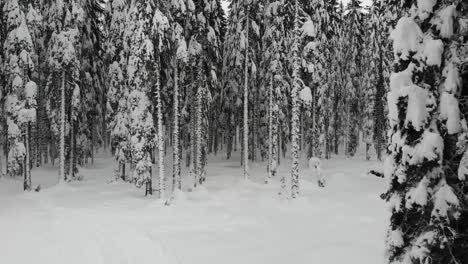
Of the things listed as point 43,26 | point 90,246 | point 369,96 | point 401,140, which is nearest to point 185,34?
point 43,26

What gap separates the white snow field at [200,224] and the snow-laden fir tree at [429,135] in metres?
6.13

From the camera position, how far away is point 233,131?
49.8 m

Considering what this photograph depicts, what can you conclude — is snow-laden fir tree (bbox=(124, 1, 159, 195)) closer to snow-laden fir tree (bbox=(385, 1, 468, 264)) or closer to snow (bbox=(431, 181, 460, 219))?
snow-laden fir tree (bbox=(385, 1, 468, 264))

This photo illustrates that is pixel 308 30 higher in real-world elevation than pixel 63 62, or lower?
higher

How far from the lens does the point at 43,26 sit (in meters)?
31.2

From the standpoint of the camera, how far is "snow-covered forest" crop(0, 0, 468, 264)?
6.47m

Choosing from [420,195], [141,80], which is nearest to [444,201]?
[420,195]

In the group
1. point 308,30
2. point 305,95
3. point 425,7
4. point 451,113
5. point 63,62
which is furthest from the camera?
point 63,62

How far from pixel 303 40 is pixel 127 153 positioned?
14.8 meters

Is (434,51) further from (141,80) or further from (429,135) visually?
(141,80)

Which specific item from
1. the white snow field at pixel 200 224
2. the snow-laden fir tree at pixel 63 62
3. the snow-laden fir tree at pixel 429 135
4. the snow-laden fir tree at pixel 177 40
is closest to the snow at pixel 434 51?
the snow-laden fir tree at pixel 429 135

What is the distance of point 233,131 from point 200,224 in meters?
30.9

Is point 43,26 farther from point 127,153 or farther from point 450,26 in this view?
point 450,26

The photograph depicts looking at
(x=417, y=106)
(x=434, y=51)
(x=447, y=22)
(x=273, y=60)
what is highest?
(x=273, y=60)
